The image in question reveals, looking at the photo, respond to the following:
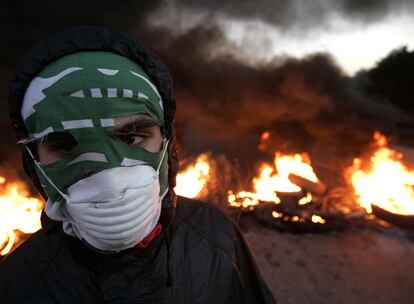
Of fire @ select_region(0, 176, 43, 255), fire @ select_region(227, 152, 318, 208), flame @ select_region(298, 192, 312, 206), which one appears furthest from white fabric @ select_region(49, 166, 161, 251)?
flame @ select_region(298, 192, 312, 206)

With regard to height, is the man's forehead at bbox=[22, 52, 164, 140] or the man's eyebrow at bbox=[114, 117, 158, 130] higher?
the man's forehead at bbox=[22, 52, 164, 140]

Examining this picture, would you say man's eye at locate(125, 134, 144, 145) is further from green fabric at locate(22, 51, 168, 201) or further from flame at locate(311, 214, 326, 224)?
flame at locate(311, 214, 326, 224)

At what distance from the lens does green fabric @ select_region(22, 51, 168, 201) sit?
4.47 ft

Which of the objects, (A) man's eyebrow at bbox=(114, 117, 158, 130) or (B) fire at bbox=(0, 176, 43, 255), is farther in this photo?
(B) fire at bbox=(0, 176, 43, 255)

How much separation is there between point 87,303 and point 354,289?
4.68 metres

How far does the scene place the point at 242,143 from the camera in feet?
38.0

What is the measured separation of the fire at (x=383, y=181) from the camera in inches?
271

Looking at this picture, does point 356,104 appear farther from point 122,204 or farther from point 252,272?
point 122,204

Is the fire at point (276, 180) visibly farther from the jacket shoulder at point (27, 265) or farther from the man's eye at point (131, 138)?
the man's eye at point (131, 138)

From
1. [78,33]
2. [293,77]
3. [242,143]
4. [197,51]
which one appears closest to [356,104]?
[293,77]

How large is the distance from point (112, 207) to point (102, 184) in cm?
13

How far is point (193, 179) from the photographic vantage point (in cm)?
791

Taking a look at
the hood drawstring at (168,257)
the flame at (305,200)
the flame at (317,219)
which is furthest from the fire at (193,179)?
the hood drawstring at (168,257)

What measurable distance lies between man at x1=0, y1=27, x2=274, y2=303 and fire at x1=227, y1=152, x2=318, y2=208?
545cm
